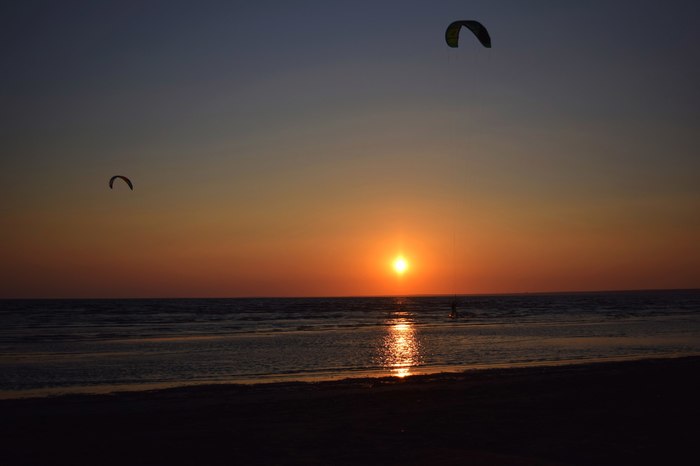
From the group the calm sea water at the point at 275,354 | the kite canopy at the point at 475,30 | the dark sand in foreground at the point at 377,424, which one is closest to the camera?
the dark sand in foreground at the point at 377,424

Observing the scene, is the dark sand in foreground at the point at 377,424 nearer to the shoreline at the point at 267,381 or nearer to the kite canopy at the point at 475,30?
the shoreline at the point at 267,381

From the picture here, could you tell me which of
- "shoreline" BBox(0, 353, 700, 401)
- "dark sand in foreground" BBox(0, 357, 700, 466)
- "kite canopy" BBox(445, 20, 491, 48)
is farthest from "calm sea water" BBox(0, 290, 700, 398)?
"kite canopy" BBox(445, 20, 491, 48)

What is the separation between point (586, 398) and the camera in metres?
14.2

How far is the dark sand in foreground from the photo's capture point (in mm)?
9500

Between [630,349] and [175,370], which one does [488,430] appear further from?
[630,349]

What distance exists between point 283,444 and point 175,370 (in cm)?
1372

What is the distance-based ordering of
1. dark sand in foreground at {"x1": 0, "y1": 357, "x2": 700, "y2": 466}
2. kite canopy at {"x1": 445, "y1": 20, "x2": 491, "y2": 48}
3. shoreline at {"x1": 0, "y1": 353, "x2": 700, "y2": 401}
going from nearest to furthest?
dark sand in foreground at {"x1": 0, "y1": 357, "x2": 700, "y2": 466} < shoreline at {"x1": 0, "y1": 353, "x2": 700, "y2": 401} < kite canopy at {"x1": 445, "y1": 20, "x2": 491, "y2": 48}

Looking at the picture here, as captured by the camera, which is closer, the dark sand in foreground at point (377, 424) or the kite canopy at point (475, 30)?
the dark sand in foreground at point (377, 424)

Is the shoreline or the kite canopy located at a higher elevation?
the kite canopy

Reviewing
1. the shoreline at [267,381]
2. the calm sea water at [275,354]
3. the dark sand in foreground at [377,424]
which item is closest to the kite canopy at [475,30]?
the dark sand in foreground at [377,424]

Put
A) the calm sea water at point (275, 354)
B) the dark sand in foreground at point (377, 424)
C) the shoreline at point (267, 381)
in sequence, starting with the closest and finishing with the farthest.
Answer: the dark sand in foreground at point (377, 424) < the shoreline at point (267, 381) < the calm sea water at point (275, 354)

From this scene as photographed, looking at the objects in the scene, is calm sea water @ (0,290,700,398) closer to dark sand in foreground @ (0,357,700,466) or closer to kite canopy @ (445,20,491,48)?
dark sand in foreground @ (0,357,700,466)

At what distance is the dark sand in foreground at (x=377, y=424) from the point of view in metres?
9.50

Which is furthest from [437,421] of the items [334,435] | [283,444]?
[283,444]
